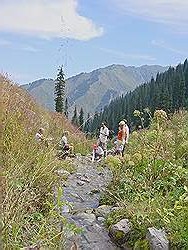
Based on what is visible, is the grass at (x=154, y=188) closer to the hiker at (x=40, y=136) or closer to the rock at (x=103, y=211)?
the rock at (x=103, y=211)

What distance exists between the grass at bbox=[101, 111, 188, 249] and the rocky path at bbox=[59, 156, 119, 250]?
23cm

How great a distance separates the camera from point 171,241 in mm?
5090

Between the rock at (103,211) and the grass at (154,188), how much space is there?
16 centimetres

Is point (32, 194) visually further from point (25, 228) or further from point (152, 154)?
point (152, 154)

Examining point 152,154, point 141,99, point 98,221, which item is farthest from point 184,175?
point 141,99

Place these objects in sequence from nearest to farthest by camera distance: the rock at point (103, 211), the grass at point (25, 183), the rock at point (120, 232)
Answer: the grass at point (25, 183) < the rock at point (120, 232) < the rock at point (103, 211)

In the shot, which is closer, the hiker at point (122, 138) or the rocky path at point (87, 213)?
the rocky path at point (87, 213)

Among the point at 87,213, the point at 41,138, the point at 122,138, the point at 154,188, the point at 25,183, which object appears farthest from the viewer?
the point at 122,138

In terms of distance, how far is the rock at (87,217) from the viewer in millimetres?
6289

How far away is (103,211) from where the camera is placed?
676 centimetres

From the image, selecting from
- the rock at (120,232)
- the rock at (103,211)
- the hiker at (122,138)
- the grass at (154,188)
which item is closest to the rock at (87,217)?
the rock at (103,211)

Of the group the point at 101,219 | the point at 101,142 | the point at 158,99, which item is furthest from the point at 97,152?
the point at 158,99

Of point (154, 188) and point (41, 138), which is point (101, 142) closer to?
point (41, 138)

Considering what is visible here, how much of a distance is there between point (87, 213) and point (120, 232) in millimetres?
930
